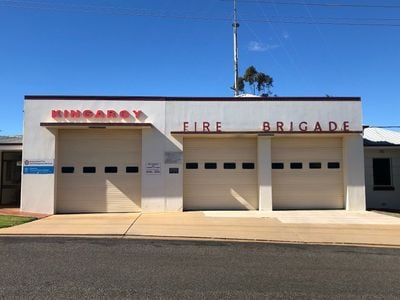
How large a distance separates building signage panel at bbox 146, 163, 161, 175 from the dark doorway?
6693mm

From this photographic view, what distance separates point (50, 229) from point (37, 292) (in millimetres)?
6733

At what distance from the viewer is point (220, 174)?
1808cm

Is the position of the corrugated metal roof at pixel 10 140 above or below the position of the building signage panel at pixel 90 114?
below

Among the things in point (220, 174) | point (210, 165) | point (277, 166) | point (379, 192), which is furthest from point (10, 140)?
point (379, 192)

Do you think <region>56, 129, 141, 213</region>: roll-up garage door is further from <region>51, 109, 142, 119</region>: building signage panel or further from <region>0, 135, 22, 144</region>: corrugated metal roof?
<region>0, 135, 22, 144</region>: corrugated metal roof

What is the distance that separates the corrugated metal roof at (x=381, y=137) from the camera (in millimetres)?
20131

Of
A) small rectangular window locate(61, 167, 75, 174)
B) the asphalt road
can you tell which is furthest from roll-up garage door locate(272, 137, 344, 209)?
small rectangular window locate(61, 167, 75, 174)

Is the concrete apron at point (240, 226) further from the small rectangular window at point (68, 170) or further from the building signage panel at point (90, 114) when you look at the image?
the building signage panel at point (90, 114)

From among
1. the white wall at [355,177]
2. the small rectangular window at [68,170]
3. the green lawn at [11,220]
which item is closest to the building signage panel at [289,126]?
the white wall at [355,177]

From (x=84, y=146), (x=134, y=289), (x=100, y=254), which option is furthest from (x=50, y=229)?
(x=134, y=289)

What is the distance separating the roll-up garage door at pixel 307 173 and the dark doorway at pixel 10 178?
39.0ft

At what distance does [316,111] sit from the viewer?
59.0 ft

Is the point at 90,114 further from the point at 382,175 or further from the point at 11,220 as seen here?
the point at 382,175

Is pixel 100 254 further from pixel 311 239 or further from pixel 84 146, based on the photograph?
pixel 84 146
